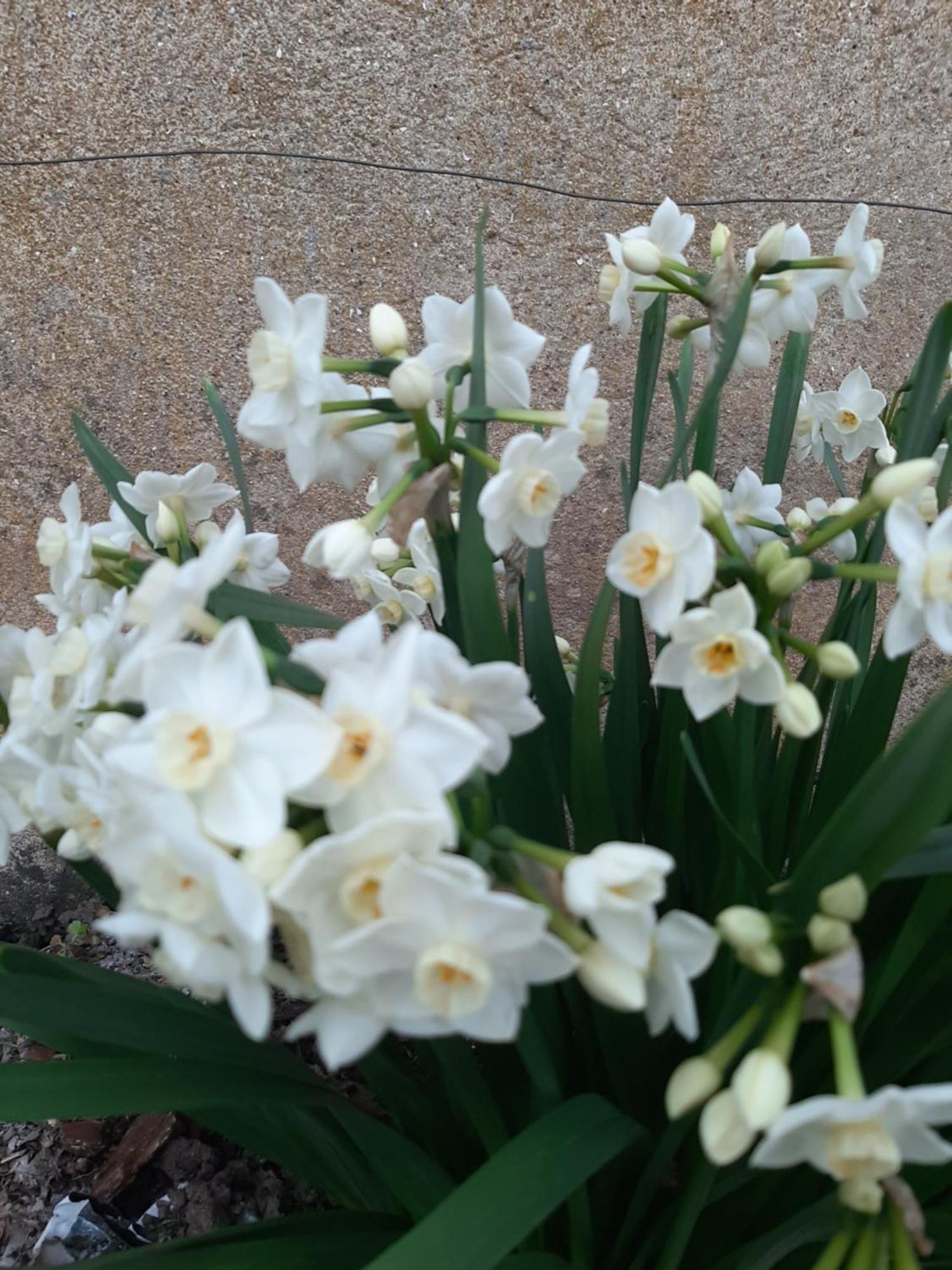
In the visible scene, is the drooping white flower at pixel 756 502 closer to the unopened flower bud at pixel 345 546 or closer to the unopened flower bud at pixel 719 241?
the unopened flower bud at pixel 719 241

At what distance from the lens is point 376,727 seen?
16.0 inches

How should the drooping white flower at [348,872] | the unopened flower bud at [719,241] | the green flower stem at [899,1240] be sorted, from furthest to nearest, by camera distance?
the unopened flower bud at [719,241] → the green flower stem at [899,1240] → the drooping white flower at [348,872]

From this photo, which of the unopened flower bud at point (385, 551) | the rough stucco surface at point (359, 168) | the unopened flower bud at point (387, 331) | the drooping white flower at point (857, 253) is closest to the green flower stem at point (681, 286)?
the drooping white flower at point (857, 253)

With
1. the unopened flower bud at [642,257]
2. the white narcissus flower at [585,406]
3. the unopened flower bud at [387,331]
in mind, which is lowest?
the white narcissus flower at [585,406]

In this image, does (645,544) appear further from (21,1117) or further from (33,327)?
(33,327)

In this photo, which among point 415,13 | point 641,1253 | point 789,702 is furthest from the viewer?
point 415,13

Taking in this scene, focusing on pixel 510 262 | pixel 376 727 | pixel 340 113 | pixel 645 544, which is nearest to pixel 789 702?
pixel 645 544

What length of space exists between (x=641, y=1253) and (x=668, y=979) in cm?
44

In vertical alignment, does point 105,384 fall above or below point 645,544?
below

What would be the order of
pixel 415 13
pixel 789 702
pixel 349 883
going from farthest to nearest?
pixel 415 13 → pixel 789 702 → pixel 349 883

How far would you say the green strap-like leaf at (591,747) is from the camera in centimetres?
70

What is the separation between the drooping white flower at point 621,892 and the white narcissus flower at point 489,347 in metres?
0.39

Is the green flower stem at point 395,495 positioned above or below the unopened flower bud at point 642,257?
below

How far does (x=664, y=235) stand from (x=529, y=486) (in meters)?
0.43
